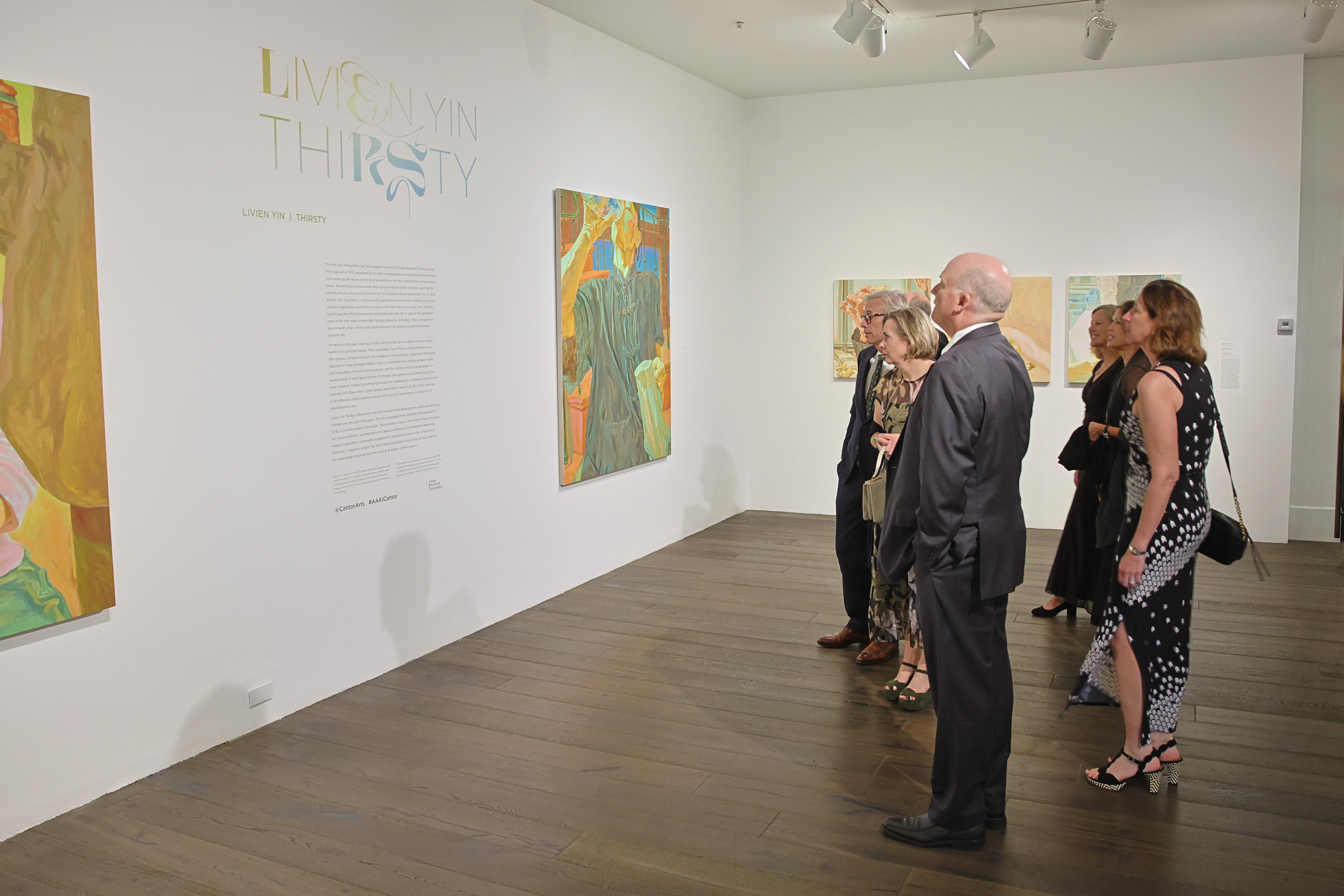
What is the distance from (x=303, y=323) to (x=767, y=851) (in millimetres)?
2841

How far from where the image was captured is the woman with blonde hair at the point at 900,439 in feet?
13.9

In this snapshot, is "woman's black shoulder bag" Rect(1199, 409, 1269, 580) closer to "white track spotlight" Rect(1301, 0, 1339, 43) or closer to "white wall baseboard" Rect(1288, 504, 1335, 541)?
"white track spotlight" Rect(1301, 0, 1339, 43)

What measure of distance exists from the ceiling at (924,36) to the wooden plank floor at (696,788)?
3.70 m

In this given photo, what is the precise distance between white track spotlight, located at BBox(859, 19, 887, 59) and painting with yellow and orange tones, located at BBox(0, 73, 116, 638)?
4326 mm

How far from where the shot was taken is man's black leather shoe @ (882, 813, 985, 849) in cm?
317

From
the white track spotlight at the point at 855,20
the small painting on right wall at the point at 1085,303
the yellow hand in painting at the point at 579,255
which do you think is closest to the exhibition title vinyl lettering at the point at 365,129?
the yellow hand in painting at the point at 579,255

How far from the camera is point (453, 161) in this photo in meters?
5.28

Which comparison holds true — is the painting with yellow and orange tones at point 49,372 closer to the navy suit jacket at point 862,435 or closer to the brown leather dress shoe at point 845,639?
the navy suit jacket at point 862,435

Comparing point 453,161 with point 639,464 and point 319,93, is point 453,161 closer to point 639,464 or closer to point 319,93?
point 319,93

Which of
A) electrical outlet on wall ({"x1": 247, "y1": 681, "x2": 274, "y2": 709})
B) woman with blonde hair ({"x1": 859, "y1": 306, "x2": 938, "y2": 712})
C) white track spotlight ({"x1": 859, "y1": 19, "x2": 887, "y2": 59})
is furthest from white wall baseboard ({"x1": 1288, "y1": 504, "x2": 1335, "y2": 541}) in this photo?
electrical outlet on wall ({"x1": 247, "y1": 681, "x2": 274, "y2": 709})

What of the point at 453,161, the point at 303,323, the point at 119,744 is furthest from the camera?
the point at 453,161

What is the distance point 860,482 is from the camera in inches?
194

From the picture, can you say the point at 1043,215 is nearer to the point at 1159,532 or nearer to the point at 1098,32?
the point at 1098,32

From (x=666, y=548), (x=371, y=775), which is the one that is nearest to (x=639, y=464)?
(x=666, y=548)
